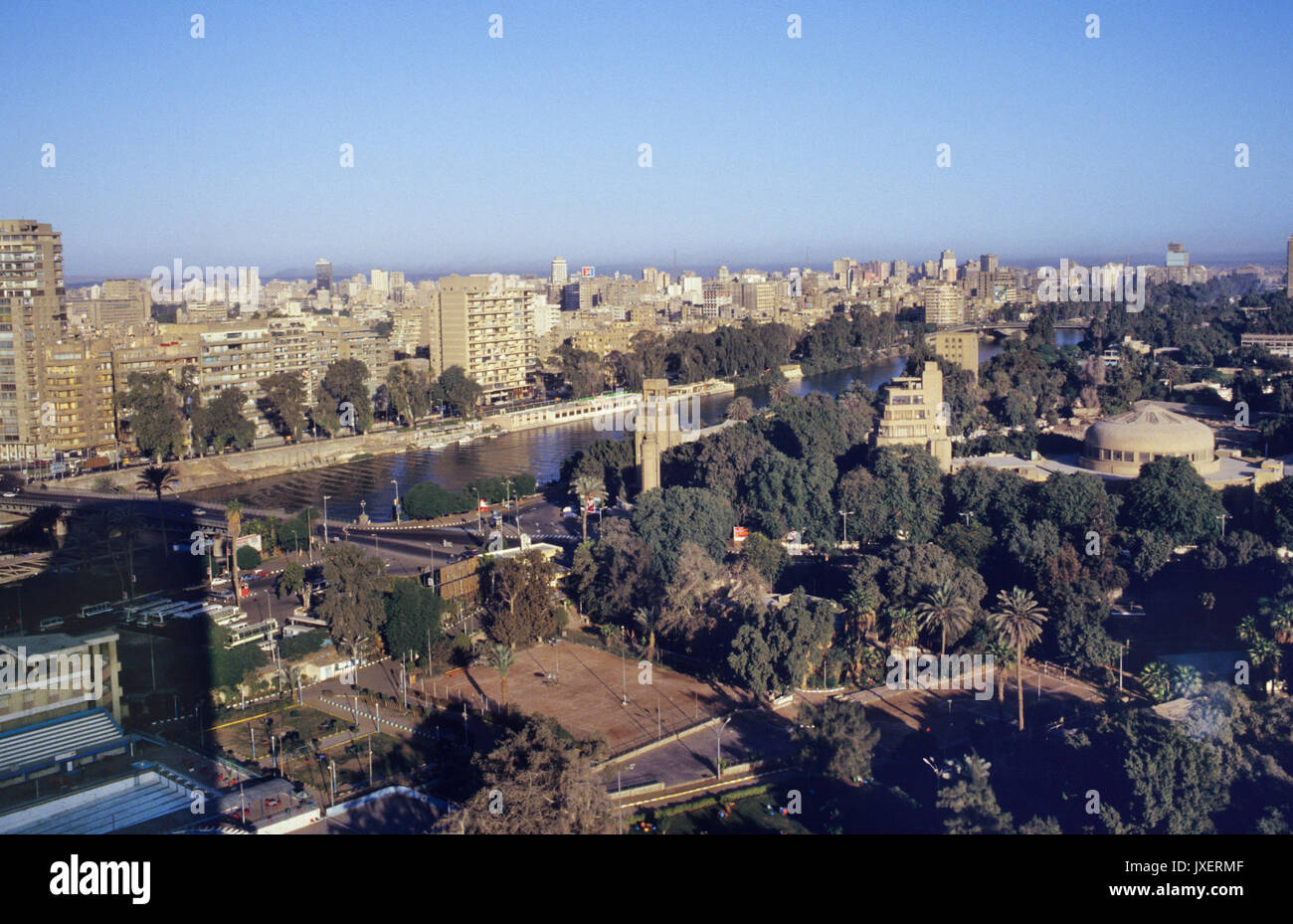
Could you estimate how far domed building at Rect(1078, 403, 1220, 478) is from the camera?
11.6 metres

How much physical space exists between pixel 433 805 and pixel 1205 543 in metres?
6.87

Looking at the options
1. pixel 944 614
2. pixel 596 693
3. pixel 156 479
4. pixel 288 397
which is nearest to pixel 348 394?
pixel 288 397

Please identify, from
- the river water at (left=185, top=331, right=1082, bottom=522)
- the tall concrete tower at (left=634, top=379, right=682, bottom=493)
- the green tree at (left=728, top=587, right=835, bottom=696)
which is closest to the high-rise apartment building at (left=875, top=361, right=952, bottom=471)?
the tall concrete tower at (left=634, top=379, right=682, bottom=493)

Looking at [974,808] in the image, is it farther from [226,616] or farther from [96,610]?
[96,610]

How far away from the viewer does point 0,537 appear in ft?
39.4

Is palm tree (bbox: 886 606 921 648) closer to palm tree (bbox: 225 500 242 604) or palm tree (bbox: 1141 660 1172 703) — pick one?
palm tree (bbox: 1141 660 1172 703)

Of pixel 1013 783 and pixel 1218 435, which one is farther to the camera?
pixel 1218 435

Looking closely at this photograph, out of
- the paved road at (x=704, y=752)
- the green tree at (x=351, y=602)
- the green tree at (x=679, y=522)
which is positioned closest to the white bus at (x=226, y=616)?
the green tree at (x=351, y=602)

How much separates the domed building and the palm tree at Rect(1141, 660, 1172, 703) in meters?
4.72

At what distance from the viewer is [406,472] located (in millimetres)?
17891

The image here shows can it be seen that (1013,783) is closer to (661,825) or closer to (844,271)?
(661,825)
